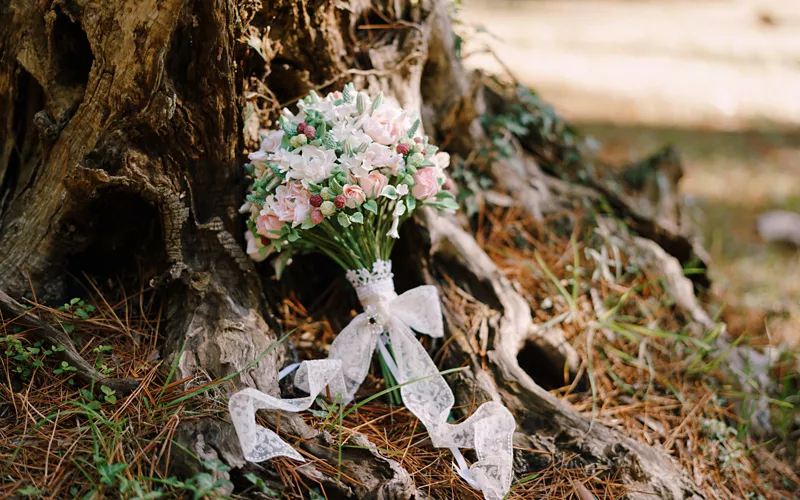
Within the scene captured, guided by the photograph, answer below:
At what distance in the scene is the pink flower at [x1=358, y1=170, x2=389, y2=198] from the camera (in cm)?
231

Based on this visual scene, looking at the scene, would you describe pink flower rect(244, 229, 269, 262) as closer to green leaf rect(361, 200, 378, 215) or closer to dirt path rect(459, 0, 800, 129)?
green leaf rect(361, 200, 378, 215)

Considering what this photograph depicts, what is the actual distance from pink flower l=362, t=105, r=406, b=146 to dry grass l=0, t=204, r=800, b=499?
84 cm

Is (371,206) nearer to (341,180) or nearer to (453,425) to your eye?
(341,180)

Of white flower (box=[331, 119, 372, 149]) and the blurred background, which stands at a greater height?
white flower (box=[331, 119, 372, 149])

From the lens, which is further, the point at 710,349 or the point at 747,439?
the point at 710,349

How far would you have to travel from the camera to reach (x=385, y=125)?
2.44 metres

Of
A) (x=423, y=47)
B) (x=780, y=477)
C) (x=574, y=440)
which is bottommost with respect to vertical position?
(x=780, y=477)

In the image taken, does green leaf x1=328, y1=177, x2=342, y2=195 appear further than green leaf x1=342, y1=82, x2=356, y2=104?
No

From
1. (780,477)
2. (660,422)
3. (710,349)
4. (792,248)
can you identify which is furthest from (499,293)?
(792,248)

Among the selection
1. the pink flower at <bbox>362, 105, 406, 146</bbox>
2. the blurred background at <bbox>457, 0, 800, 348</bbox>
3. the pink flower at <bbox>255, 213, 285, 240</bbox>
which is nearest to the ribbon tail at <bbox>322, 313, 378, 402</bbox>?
the pink flower at <bbox>255, 213, 285, 240</bbox>

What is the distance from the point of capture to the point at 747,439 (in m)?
2.86

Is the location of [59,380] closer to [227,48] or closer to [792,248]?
[227,48]

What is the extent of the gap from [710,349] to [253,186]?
2301mm

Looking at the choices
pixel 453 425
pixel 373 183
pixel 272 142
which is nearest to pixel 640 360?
pixel 453 425
